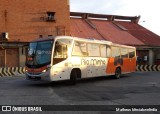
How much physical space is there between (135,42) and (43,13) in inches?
543

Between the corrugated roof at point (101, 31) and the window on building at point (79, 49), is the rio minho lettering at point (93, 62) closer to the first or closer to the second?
the window on building at point (79, 49)

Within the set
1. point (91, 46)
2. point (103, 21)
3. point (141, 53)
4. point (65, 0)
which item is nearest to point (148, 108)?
point (91, 46)

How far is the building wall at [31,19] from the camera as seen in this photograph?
1533 inches

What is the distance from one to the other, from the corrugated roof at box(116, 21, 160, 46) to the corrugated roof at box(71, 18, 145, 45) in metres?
1.18

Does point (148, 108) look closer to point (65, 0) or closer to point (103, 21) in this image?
point (65, 0)

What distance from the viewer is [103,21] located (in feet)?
172

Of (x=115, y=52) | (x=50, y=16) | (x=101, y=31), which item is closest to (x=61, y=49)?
(x=115, y=52)

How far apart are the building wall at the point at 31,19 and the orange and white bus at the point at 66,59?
19.2 m

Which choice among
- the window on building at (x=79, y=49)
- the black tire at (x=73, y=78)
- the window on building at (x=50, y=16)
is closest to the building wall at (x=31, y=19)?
the window on building at (x=50, y=16)

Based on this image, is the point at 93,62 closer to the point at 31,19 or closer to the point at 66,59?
the point at 66,59

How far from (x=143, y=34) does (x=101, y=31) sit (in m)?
7.36

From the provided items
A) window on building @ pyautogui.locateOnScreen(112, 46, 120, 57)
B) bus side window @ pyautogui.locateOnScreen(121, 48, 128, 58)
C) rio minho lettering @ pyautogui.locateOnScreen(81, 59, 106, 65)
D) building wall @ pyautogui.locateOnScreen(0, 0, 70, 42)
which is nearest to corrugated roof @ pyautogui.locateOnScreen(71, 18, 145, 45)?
building wall @ pyautogui.locateOnScreen(0, 0, 70, 42)

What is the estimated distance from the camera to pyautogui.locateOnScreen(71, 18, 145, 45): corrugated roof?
4438cm

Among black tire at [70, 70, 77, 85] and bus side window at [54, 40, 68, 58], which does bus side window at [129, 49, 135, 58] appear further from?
bus side window at [54, 40, 68, 58]
